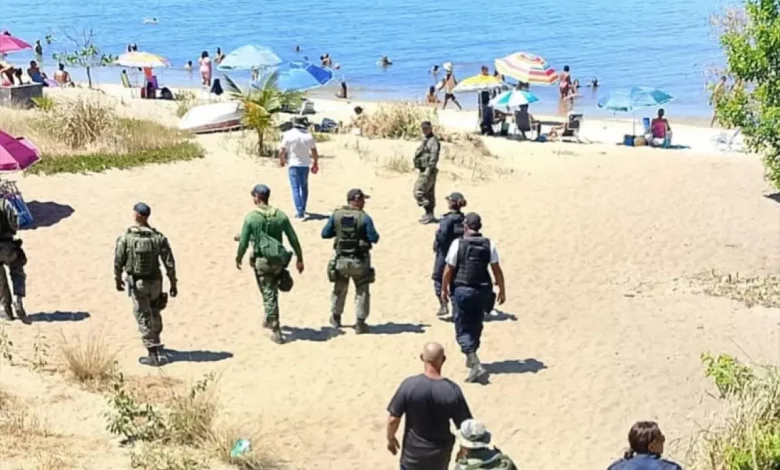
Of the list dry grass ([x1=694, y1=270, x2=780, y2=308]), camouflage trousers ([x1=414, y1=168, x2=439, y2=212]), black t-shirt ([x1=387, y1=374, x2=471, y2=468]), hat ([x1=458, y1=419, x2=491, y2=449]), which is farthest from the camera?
camouflage trousers ([x1=414, y1=168, x2=439, y2=212])

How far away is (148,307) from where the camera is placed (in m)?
9.66

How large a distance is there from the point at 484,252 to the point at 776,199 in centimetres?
953

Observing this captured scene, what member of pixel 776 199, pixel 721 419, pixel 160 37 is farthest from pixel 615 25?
pixel 721 419

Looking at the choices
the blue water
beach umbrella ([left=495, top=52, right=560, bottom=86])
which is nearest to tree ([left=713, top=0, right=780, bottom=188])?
beach umbrella ([left=495, top=52, right=560, bottom=86])

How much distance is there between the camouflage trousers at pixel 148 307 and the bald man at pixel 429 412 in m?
3.61

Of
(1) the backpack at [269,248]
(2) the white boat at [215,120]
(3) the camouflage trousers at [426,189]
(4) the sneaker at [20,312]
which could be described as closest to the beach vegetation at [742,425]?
(1) the backpack at [269,248]

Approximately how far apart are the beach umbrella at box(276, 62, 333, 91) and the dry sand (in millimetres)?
2903

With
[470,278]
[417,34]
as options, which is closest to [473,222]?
[470,278]

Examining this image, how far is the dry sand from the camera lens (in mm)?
9023

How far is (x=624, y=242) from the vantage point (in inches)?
591

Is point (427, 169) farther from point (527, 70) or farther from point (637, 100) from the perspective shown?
point (527, 70)

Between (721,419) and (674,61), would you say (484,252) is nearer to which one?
(721,419)

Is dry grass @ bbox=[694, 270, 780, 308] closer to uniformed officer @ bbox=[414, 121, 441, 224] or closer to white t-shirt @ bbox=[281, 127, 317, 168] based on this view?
uniformed officer @ bbox=[414, 121, 441, 224]

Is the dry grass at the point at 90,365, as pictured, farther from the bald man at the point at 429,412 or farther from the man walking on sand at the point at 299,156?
the man walking on sand at the point at 299,156
